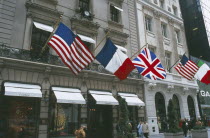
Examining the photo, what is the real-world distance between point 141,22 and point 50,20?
12.0 metres

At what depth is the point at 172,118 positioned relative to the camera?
13.9 meters

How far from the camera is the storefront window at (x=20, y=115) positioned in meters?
11.9

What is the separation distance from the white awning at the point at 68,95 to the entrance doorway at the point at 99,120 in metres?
1.94

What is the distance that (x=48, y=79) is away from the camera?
14039 mm

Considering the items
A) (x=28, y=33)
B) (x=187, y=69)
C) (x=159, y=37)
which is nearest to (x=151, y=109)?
(x=187, y=69)

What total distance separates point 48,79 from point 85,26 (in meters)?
6.41

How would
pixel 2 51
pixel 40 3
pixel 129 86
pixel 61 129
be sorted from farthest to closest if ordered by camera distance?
pixel 129 86
pixel 40 3
pixel 61 129
pixel 2 51

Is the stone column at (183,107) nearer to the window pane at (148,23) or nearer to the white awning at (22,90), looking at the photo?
the window pane at (148,23)

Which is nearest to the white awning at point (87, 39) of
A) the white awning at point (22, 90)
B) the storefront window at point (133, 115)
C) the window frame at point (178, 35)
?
the white awning at point (22, 90)

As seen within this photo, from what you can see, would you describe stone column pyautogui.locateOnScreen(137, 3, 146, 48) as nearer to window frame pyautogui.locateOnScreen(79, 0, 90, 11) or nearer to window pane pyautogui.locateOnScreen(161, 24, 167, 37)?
window pane pyautogui.locateOnScreen(161, 24, 167, 37)

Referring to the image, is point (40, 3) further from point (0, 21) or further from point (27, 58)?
point (27, 58)

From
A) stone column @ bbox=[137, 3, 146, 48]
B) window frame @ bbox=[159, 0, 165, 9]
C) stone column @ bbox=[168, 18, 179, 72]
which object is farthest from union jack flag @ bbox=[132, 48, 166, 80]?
window frame @ bbox=[159, 0, 165, 9]

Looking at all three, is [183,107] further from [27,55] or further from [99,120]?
[27,55]

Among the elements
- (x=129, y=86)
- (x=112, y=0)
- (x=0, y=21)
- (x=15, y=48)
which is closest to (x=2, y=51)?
(x=15, y=48)
